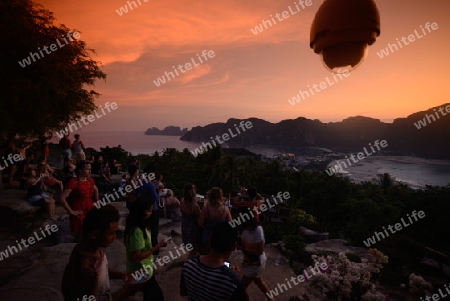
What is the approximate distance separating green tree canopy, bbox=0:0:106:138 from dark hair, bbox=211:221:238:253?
8.36m

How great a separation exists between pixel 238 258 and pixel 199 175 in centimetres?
2218

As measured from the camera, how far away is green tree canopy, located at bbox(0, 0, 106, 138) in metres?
7.32

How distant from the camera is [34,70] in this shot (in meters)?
7.86

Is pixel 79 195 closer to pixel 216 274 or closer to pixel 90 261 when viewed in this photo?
pixel 90 261

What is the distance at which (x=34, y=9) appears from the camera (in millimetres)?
7926

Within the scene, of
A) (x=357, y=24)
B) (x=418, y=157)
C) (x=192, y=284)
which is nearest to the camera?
(x=357, y=24)

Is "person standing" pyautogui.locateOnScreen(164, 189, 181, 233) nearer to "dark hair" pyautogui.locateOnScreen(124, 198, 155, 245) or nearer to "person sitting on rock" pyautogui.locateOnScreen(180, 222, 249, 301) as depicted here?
"dark hair" pyautogui.locateOnScreen(124, 198, 155, 245)

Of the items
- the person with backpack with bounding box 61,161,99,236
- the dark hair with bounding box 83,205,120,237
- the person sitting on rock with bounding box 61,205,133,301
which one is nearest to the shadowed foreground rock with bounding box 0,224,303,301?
the person with backpack with bounding box 61,161,99,236

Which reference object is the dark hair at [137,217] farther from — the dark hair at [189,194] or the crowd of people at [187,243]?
the dark hair at [189,194]

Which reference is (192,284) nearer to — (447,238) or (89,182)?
(89,182)

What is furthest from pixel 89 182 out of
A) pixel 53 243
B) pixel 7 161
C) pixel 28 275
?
pixel 7 161

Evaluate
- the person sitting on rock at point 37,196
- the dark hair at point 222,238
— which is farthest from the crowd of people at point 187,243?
the person sitting on rock at point 37,196

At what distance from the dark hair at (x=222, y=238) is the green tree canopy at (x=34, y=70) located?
8.36m

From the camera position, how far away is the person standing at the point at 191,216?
4.79m
